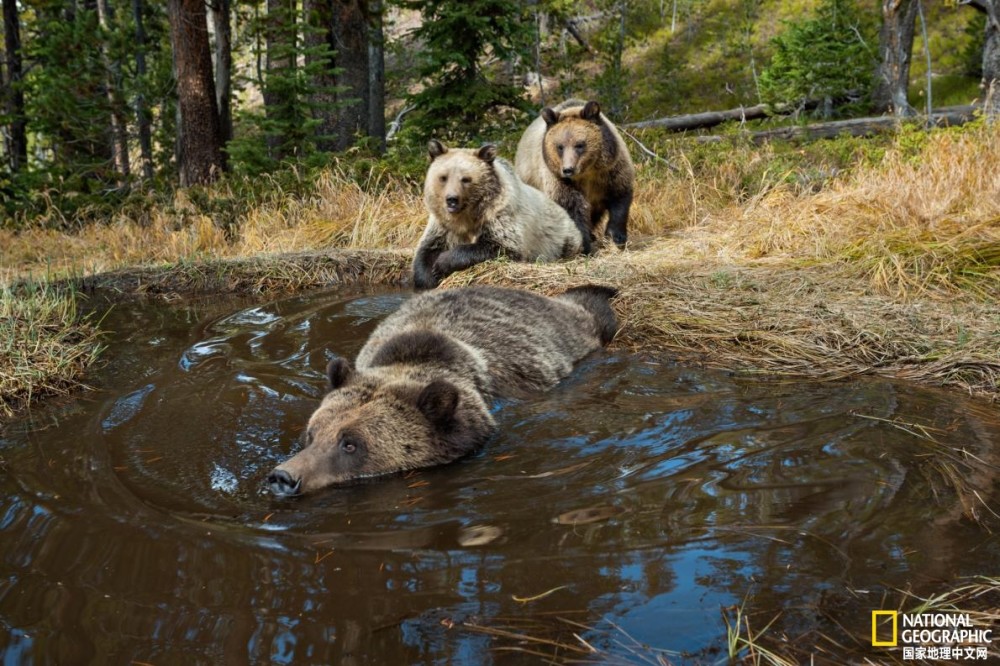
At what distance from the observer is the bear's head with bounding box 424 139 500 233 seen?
8289 millimetres

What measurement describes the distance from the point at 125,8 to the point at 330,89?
14753 mm

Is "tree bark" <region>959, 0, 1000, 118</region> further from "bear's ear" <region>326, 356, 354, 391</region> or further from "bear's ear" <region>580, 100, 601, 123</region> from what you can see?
"bear's ear" <region>326, 356, 354, 391</region>

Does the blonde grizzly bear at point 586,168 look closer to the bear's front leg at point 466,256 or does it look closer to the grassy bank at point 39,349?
the bear's front leg at point 466,256

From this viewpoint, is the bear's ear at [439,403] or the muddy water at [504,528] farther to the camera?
the bear's ear at [439,403]

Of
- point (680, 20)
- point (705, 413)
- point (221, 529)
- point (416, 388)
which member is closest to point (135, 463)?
point (221, 529)

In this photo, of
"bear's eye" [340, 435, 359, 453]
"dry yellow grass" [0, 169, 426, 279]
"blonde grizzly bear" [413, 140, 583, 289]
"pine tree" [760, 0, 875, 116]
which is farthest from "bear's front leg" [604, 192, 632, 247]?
"pine tree" [760, 0, 875, 116]

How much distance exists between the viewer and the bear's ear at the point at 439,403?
4051 millimetres

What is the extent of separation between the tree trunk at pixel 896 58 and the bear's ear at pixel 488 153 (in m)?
8.06

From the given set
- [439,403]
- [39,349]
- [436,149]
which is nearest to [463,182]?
[436,149]

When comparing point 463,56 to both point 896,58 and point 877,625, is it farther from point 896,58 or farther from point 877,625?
point 877,625

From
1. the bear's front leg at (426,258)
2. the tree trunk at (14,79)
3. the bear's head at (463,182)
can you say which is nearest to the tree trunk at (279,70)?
the bear's head at (463,182)

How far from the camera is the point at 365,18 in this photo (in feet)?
49.8

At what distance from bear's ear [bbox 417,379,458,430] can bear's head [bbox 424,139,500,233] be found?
14.5ft

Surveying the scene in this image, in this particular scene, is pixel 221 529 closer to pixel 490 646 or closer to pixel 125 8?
pixel 490 646
